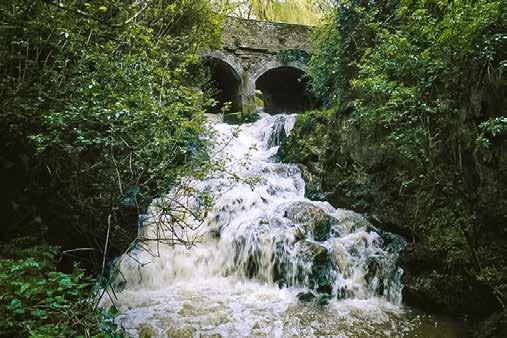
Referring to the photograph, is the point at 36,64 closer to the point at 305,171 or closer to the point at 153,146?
the point at 153,146

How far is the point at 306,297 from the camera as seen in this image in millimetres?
3832

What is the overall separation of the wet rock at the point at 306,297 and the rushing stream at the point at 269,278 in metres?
0.02

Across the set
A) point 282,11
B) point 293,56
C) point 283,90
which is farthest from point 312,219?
point 282,11

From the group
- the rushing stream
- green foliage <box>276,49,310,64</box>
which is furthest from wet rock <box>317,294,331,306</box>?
green foliage <box>276,49,310,64</box>

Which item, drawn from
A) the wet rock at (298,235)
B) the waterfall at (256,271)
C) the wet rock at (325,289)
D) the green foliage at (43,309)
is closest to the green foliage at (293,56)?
the waterfall at (256,271)

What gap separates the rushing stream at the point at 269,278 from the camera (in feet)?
10.6

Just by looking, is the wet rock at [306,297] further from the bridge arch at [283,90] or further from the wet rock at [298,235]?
the bridge arch at [283,90]

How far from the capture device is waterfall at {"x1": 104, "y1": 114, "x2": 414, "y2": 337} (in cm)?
334

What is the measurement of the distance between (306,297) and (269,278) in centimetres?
57

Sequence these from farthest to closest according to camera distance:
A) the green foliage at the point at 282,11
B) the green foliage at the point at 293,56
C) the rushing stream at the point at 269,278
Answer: the green foliage at the point at 282,11 → the green foliage at the point at 293,56 → the rushing stream at the point at 269,278

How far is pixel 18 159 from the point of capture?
3488 millimetres

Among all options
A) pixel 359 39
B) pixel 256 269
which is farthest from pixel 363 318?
pixel 359 39

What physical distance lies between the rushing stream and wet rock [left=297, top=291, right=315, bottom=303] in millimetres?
16

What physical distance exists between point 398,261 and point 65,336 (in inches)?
133
